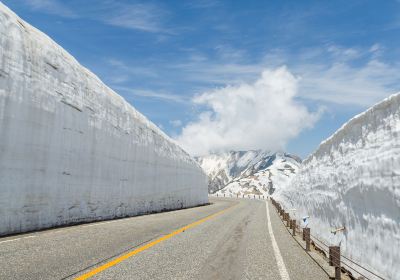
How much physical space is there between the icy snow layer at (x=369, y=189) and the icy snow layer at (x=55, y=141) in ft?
31.5

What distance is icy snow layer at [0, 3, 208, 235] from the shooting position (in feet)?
39.8

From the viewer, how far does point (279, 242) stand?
41.7 ft

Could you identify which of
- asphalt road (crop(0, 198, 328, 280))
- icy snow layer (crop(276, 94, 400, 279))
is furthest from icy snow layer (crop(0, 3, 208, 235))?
icy snow layer (crop(276, 94, 400, 279))

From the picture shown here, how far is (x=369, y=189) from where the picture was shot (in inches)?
292

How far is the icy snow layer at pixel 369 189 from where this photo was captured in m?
6.27

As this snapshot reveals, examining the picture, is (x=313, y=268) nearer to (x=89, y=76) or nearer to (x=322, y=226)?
(x=322, y=226)

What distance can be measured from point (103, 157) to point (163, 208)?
40.4ft

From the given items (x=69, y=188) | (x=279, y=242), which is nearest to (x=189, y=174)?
(x=69, y=188)

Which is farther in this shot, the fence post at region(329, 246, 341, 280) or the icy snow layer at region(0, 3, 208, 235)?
the icy snow layer at region(0, 3, 208, 235)

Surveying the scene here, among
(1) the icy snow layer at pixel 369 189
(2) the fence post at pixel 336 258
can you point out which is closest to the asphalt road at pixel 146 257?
(2) the fence post at pixel 336 258

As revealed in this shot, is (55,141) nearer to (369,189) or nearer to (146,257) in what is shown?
(146,257)

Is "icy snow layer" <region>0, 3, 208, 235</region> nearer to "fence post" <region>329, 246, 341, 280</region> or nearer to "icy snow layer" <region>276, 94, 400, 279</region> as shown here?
"fence post" <region>329, 246, 341, 280</region>

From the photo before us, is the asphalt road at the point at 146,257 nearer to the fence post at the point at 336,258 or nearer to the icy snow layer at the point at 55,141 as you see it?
the fence post at the point at 336,258

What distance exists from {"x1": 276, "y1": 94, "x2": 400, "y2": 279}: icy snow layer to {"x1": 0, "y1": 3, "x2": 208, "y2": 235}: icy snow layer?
961 centimetres
